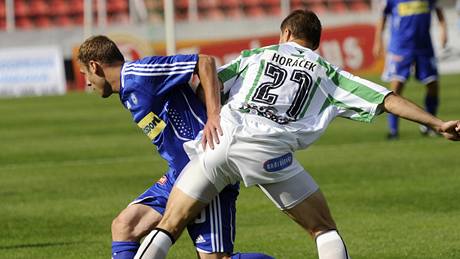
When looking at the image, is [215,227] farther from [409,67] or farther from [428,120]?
[409,67]

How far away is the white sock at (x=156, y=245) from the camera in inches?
241

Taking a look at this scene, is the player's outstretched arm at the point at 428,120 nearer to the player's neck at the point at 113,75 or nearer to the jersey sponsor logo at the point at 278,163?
the jersey sponsor logo at the point at 278,163

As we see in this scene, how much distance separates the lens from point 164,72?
249 inches

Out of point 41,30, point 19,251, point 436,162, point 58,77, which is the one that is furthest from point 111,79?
point 41,30

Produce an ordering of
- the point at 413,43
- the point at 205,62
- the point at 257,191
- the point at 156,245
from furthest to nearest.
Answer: the point at 413,43, the point at 257,191, the point at 205,62, the point at 156,245

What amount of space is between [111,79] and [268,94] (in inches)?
37.8

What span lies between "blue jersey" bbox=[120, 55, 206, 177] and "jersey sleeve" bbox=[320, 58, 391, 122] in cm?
77

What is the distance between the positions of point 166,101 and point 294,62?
31.4 inches

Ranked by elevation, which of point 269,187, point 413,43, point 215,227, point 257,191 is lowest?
point 257,191

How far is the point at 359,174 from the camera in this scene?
41.9ft

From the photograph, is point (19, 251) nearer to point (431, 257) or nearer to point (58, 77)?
point (431, 257)

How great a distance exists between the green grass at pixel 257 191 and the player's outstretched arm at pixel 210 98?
2588 millimetres

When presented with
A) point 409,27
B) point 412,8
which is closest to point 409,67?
point 409,27

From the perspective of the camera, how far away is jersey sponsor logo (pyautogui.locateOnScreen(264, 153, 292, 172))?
603cm
